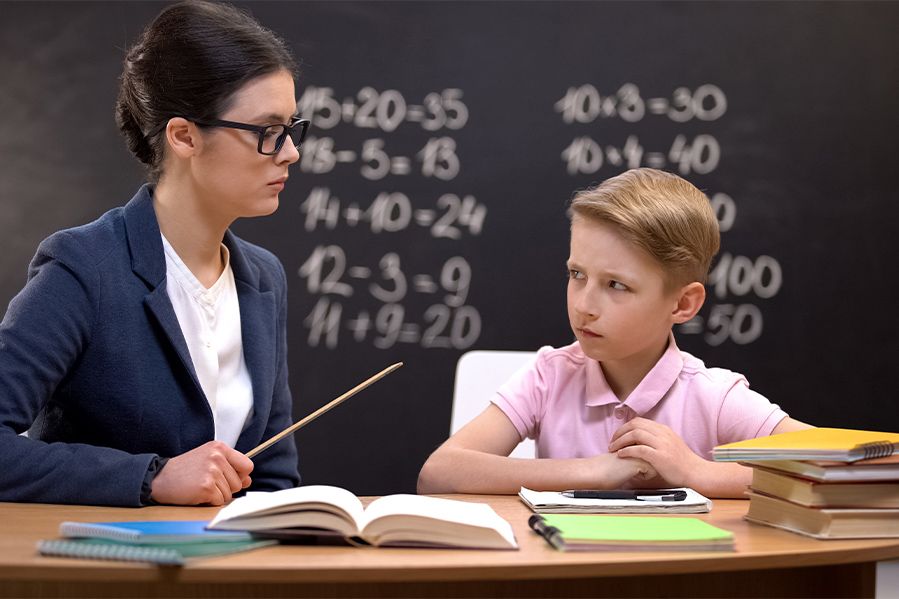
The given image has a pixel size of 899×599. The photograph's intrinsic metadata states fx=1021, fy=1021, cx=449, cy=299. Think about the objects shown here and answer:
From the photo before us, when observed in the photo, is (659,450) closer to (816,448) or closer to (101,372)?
(816,448)

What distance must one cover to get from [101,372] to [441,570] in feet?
2.60

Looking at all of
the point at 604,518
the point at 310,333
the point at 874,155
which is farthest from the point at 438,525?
the point at 874,155

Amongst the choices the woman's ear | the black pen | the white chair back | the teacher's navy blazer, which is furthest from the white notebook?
the woman's ear

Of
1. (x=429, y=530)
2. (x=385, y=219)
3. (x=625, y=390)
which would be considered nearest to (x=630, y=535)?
(x=429, y=530)

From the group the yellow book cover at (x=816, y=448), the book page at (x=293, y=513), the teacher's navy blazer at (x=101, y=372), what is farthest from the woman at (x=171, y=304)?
the yellow book cover at (x=816, y=448)

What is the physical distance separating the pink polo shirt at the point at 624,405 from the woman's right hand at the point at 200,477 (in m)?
0.54

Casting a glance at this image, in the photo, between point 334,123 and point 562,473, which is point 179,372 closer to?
point 562,473

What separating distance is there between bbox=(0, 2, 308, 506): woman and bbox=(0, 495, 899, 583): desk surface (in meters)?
0.23

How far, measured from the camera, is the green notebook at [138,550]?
1.00 m

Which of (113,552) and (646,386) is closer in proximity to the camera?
(113,552)

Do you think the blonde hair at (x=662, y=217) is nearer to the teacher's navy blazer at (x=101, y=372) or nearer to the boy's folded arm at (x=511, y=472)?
the boy's folded arm at (x=511, y=472)

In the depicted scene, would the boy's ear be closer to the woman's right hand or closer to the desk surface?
the desk surface

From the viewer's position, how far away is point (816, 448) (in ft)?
4.19

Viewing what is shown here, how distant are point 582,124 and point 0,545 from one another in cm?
245
